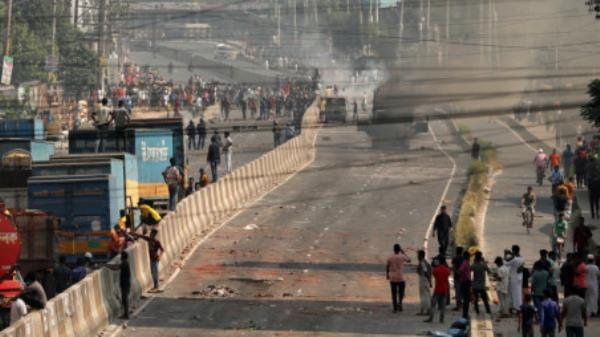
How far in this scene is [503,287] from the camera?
109 feet

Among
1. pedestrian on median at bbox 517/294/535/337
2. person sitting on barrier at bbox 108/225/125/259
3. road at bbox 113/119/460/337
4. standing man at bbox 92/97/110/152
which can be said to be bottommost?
road at bbox 113/119/460/337

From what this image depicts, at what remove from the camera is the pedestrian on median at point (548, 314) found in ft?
95.1

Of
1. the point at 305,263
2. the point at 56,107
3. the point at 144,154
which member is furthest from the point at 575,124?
the point at 305,263

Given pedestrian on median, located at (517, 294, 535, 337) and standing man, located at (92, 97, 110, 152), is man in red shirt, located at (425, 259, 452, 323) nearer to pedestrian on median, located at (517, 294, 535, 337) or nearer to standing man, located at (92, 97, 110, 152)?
pedestrian on median, located at (517, 294, 535, 337)

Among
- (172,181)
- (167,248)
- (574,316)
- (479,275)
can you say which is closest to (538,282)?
(479,275)

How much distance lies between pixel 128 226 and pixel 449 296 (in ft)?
27.5

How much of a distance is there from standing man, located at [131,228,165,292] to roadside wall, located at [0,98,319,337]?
0.20 meters

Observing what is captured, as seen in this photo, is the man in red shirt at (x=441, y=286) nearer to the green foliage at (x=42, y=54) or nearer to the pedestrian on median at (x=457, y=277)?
the pedestrian on median at (x=457, y=277)

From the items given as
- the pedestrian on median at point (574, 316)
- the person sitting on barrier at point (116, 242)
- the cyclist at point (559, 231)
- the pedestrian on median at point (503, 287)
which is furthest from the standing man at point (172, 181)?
the pedestrian on median at point (574, 316)

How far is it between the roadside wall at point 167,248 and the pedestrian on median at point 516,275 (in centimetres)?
453

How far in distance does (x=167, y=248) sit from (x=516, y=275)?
11.1 meters

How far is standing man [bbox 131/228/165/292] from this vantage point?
37.0 meters

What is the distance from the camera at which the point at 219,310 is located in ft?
116

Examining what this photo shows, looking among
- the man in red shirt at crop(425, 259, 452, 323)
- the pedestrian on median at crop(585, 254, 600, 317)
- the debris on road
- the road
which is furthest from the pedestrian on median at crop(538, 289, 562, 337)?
the debris on road
